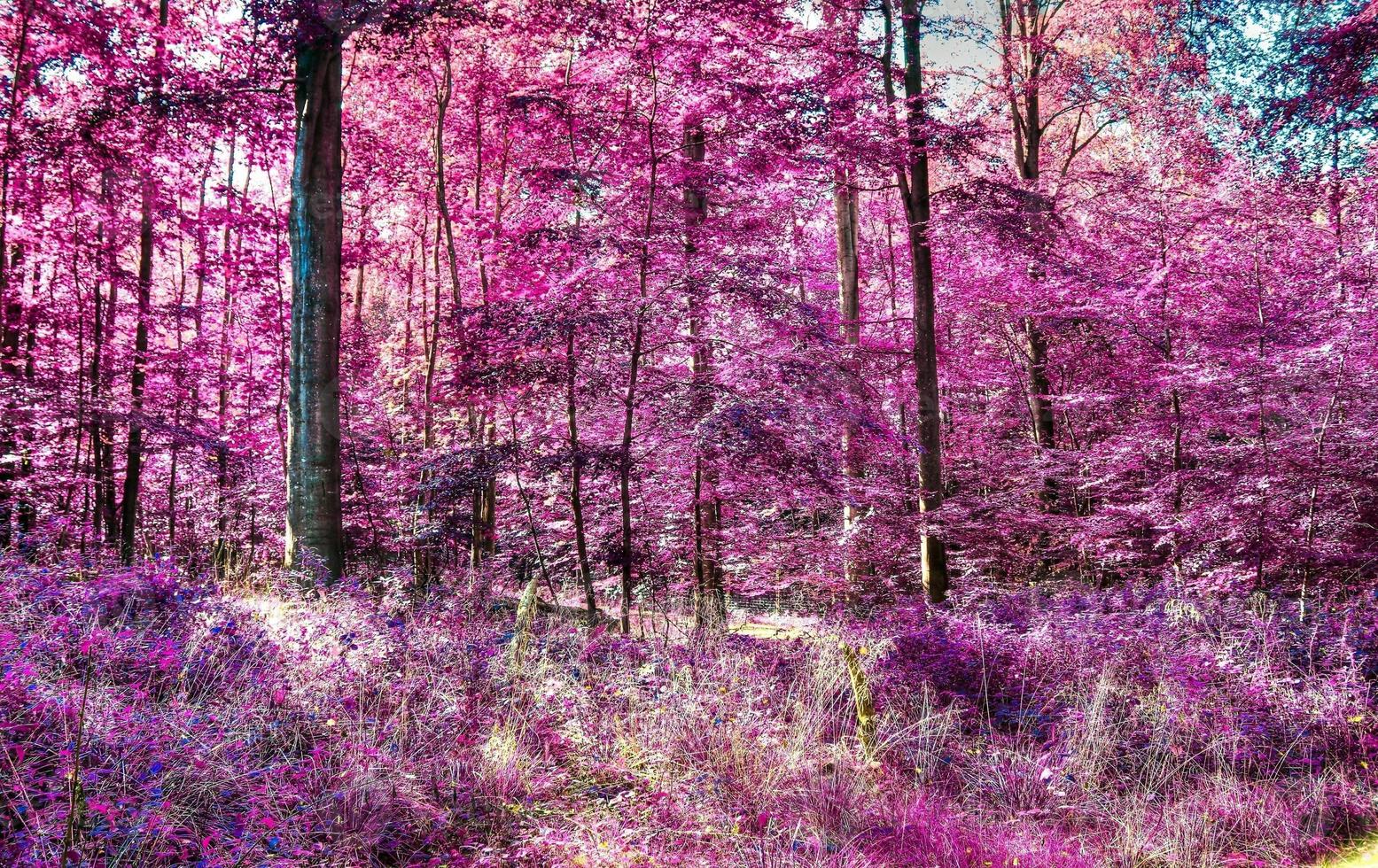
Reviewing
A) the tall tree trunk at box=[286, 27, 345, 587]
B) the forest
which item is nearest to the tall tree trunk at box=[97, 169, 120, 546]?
the forest

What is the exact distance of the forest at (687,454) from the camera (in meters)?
3.89

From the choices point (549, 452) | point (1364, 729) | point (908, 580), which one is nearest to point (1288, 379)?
point (1364, 729)

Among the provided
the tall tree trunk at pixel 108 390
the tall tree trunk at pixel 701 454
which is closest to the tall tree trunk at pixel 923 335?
the tall tree trunk at pixel 701 454

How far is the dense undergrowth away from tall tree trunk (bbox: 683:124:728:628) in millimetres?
1522

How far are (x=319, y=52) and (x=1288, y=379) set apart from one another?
30.6ft

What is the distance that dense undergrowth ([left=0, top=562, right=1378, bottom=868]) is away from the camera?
3221 mm

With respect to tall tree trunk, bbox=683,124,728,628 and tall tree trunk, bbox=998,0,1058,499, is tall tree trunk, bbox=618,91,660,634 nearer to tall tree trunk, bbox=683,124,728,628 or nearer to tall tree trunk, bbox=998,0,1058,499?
tall tree trunk, bbox=683,124,728,628

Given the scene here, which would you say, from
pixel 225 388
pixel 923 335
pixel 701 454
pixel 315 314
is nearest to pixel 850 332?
pixel 923 335

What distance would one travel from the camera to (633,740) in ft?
14.3

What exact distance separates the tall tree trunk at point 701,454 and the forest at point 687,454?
0.23 ft

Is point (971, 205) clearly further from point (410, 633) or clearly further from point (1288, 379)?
point (410, 633)

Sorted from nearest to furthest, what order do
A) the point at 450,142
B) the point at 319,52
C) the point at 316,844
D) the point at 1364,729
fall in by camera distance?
the point at 316,844 → the point at 1364,729 → the point at 319,52 → the point at 450,142

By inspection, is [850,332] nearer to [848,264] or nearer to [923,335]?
[848,264]

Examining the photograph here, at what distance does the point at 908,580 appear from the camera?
988 cm
